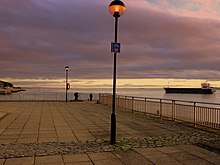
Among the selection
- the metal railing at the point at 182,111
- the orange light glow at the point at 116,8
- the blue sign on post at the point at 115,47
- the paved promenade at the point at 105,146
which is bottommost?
the paved promenade at the point at 105,146

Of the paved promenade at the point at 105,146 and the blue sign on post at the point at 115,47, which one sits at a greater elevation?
the blue sign on post at the point at 115,47

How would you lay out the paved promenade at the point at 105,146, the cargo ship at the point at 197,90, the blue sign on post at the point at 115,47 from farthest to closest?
the cargo ship at the point at 197,90, the blue sign on post at the point at 115,47, the paved promenade at the point at 105,146

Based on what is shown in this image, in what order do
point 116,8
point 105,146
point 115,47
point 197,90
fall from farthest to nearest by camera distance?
point 197,90 < point 115,47 < point 116,8 < point 105,146

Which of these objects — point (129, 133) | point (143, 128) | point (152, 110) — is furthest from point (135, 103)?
point (129, 133)

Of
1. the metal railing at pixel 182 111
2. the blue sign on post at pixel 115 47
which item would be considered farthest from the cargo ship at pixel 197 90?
the blue sign on post at pixel 115 47

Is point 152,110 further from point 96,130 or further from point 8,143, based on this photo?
point 8,143

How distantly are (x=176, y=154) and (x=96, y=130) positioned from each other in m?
4.38

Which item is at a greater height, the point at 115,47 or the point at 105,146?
the point at 115,47

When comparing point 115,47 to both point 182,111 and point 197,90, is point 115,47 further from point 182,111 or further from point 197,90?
point 197,90

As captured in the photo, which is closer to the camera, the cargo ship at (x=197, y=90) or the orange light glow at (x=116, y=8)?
the orange light glow at (x=116, y=8)

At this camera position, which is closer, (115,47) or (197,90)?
(115,47)

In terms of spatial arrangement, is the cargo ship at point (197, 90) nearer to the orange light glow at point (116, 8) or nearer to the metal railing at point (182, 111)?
the metal railing at point (182, 111)

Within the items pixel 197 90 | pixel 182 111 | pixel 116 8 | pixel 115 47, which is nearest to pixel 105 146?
pixel 115 47

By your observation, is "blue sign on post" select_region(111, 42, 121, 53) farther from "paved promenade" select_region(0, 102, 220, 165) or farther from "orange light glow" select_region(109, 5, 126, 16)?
"paved promenade" select_region(0, 102, 220, 165)
